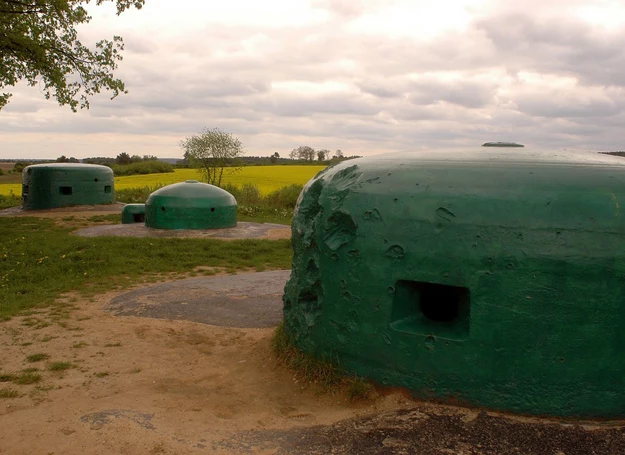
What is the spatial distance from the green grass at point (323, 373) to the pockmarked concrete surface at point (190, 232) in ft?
34.9

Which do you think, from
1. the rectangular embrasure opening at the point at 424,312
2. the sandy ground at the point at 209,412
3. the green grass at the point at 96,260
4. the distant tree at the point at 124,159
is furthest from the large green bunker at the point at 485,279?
the distant tree at the point at 124,159

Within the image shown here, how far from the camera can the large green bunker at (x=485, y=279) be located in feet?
15.0

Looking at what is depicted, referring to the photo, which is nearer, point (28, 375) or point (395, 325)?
point (395, 325)

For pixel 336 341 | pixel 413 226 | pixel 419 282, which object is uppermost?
pixel 413 226

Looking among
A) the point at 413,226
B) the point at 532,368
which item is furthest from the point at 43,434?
the point at 532,368

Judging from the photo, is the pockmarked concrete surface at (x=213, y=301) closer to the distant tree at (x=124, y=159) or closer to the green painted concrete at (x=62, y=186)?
the green painted concrete at (x=62, y=186)

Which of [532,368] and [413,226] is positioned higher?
[413,226]

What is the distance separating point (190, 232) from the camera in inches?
671

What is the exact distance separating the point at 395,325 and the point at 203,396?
74.9 inches

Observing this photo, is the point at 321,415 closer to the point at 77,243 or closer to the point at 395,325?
the point at 395,325

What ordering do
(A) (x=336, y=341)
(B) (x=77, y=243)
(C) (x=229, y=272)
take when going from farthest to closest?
(B) (x=77, y=243) → (C) (x=229, y=272) → (A) (x=336, y=341)

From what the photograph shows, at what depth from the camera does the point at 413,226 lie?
16.3 feet

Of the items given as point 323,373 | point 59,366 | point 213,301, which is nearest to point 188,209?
point 213,301

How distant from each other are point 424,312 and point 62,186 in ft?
71.1
